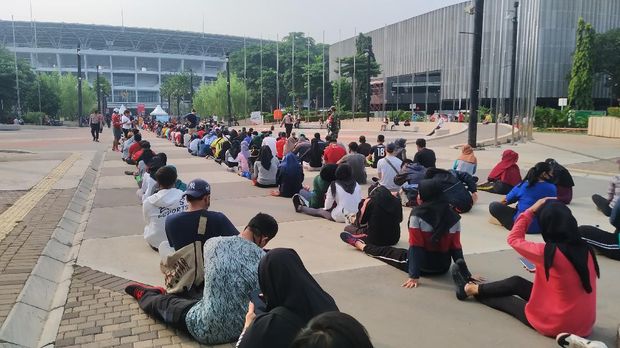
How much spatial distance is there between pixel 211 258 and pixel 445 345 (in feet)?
6.49

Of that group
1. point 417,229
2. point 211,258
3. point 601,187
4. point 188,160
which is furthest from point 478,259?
point 188,160

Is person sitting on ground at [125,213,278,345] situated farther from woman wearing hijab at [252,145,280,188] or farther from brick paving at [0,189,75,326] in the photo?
woman wearing hijab at [252,145,280,188]

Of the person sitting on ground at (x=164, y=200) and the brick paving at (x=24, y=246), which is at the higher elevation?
the person sitting on ground at (x=164, y=200)

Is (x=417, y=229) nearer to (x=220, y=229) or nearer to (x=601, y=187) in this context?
(x=220, y=229)

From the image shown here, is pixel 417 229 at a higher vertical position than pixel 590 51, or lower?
lower

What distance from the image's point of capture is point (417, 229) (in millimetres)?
5309

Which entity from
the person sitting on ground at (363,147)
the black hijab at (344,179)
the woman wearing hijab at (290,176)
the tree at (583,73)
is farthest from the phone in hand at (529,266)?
the tree at (583,73)

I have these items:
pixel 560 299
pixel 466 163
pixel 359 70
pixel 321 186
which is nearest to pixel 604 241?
pixel 560 299

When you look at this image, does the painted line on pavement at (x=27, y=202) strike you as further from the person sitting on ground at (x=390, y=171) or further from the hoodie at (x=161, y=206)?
the person sitting on ground at (x=390, y=171)

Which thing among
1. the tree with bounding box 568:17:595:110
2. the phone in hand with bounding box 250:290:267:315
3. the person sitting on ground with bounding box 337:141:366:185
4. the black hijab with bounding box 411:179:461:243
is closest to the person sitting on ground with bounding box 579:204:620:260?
the black hijab with bounding box 411:179:461:243

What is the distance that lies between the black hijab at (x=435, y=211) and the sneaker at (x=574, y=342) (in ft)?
5.16

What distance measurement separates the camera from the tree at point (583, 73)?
171 feet

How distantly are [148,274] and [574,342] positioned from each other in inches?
171

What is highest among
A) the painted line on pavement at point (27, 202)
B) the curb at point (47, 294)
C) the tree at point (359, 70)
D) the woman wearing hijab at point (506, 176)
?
the tree at point (359, 70)
